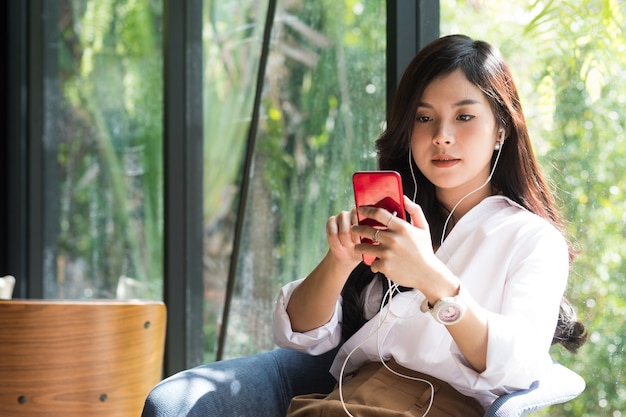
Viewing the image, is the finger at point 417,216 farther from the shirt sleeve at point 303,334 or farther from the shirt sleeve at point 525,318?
the shirt sleeve at point 303,334

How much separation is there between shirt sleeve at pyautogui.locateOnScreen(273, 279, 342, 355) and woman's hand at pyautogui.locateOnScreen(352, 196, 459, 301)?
460 mm

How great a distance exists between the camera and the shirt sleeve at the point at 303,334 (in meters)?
2.21

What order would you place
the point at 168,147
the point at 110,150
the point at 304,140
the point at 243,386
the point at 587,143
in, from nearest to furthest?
the point at 243,386 < the point at 587,143 < the point at 304,140 < the point at 168,147 < the point at 110,150

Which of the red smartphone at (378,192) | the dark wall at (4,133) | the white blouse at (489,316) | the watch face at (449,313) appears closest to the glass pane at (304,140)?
the white blouse at (489,316)

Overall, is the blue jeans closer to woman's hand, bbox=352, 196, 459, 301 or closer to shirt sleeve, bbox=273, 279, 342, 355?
shirt sleeve, bbox=273, 279, 342, 355

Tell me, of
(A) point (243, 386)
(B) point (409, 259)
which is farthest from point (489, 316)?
(A) point (243, 386)

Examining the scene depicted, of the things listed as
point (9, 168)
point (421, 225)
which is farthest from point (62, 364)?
point (9, 168)

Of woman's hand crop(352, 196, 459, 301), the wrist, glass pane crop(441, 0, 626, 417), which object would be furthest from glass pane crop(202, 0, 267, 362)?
the wrist

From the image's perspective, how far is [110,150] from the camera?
4.77 metres

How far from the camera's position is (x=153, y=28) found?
4.52 m

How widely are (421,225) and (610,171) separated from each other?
637 millimetres

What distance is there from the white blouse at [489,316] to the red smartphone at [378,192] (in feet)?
0.77

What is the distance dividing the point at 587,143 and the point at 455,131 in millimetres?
432

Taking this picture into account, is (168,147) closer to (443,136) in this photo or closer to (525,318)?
(443,136)
